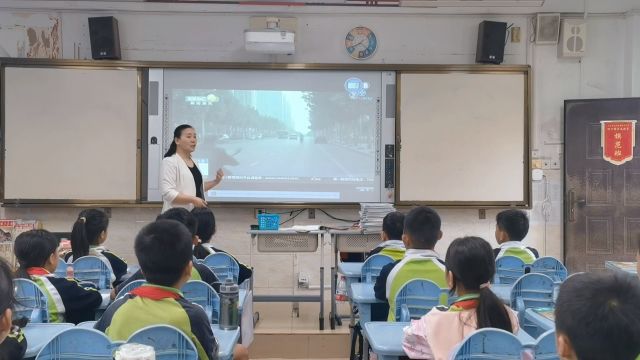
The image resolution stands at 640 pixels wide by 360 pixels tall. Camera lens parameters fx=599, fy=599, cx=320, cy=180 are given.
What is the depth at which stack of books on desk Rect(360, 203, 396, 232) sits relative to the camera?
474cm

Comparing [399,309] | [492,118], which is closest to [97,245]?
[399,309]

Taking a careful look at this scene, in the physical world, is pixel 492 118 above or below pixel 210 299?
above

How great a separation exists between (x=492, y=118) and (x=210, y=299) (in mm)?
4066

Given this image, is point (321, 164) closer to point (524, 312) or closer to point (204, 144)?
point (204, 144)

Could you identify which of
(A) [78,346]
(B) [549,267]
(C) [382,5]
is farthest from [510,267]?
(C) [382,5]

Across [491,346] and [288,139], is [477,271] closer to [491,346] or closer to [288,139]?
[491,346]

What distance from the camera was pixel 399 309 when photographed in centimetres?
251

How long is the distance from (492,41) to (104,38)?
3.65m

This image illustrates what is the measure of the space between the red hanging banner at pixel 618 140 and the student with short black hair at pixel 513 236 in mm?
2566

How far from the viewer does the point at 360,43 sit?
583cm

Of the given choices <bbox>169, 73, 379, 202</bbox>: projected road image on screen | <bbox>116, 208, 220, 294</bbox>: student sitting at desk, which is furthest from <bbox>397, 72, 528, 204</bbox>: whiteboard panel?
<bbox>116, 208, 220, 294</bbox>: student sitting at desk

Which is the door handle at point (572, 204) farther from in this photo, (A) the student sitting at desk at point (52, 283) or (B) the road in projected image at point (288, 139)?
(A) the student sitting at desk at point (52, 283)

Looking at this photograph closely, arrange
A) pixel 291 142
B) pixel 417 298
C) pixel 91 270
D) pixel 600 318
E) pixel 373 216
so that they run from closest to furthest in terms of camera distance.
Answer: pixel 600 318 < pixel 417 298 < pixel 91 270 < pixel 373 216 < pixel 291 142

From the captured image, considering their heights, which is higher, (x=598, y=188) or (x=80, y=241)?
(x=598, y=188)
